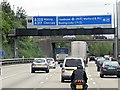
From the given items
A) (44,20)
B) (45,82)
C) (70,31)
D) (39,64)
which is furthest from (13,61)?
(45,82)

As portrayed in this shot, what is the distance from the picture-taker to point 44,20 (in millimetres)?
80938

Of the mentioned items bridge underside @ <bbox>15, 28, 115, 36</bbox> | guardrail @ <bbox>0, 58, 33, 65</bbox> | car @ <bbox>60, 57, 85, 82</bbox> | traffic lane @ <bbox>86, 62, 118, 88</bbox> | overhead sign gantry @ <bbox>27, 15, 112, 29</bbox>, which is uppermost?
overhead sign gantry @ <bbox>27, 15, 112, 29</bbox>

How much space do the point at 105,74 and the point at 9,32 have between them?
159ft

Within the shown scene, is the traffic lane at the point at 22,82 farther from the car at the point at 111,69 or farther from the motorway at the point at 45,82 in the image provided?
the car at the point at 111,69

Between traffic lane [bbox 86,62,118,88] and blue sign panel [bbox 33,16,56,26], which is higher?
blue sign panel [bbox 33,16,56,26]

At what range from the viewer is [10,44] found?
107m

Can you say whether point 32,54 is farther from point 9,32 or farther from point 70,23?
point 70,23

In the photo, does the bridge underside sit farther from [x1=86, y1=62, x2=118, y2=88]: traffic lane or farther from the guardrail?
[x1=86, y1=62, x2=118, y2=88]: traffic lane

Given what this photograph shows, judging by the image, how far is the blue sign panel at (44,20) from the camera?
80.8 meters

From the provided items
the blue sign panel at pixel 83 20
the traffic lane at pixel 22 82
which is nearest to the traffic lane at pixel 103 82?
the traffic lane at pixel 22 82

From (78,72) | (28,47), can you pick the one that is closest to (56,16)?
(28,47)

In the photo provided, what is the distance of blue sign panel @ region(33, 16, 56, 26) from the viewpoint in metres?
80.8

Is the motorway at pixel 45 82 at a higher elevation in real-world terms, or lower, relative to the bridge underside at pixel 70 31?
lower

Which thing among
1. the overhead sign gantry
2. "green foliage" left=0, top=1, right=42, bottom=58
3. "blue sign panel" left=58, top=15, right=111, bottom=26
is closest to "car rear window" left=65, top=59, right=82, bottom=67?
the overhead sign gantry
